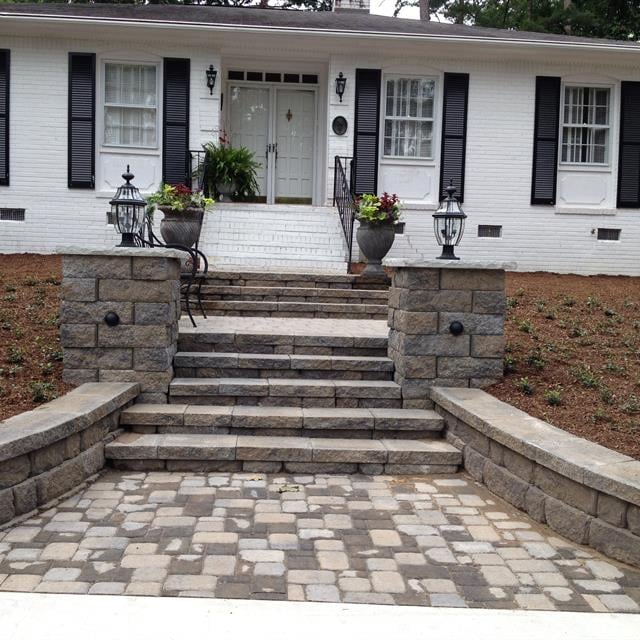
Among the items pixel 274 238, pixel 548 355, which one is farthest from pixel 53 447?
pixel 274 238

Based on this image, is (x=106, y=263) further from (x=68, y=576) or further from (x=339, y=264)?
(x=339, y=264)

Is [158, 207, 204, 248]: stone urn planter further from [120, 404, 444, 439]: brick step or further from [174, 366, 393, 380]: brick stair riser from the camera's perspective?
[120, 404, 444, 439]: brick step

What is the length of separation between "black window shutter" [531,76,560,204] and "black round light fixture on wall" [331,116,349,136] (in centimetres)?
308

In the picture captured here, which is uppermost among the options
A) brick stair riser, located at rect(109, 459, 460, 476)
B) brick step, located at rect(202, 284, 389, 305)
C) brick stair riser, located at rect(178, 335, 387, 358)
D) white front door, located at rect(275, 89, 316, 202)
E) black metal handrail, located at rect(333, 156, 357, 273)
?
white front door, located at rect(275, 89, 316, 202)

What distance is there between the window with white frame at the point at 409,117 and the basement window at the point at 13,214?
5.85m

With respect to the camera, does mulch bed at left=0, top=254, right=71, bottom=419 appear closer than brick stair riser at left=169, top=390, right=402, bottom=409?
Yes

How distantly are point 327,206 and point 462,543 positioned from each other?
832 cm

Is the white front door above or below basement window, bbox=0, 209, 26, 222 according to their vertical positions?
above

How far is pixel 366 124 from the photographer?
37.2 feet

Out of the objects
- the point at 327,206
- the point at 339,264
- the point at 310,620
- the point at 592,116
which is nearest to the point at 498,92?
the point at 592,116

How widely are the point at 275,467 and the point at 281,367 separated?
1099 mm

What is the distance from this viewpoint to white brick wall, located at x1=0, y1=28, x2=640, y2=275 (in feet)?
36.0

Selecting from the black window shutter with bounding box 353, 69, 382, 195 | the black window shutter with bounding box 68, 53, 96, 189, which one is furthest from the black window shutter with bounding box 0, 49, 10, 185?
the black window shutter with bounding box 353, 69, 382, 195

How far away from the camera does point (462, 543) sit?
11.2 ft
